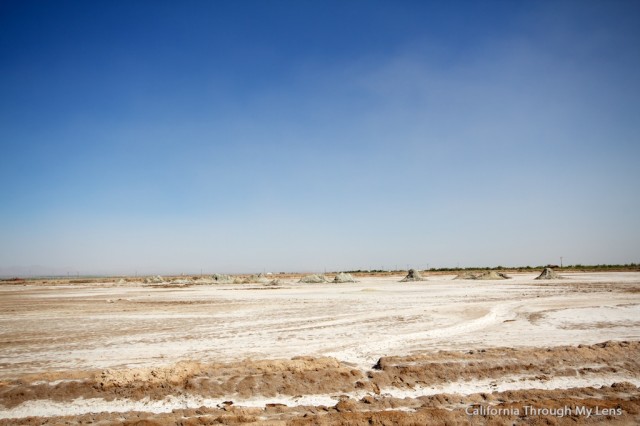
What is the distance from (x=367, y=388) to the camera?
7191 mm

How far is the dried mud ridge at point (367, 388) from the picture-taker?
602 cm

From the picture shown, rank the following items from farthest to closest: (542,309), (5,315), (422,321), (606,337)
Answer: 1. (5,315)
2. (542,309)
3. (422,321)
4. (606,337)

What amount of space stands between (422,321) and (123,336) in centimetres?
1159

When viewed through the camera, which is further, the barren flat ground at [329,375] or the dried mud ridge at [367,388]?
the barren flat ground at [329,375]

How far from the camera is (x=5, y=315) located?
765 inches

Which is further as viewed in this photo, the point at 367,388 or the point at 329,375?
the point at 329,375

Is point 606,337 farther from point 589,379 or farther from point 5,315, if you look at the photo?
point 5,315

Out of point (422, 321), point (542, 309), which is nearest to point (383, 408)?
point (422, 321)

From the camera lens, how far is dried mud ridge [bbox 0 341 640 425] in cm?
602

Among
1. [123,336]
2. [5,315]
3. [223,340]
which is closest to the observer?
[223,340]

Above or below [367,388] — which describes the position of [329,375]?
above

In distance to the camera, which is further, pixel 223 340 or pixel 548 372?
pixel 223 340

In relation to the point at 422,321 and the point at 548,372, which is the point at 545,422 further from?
the point at 422,321

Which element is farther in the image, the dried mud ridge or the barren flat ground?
the barren flat ground
